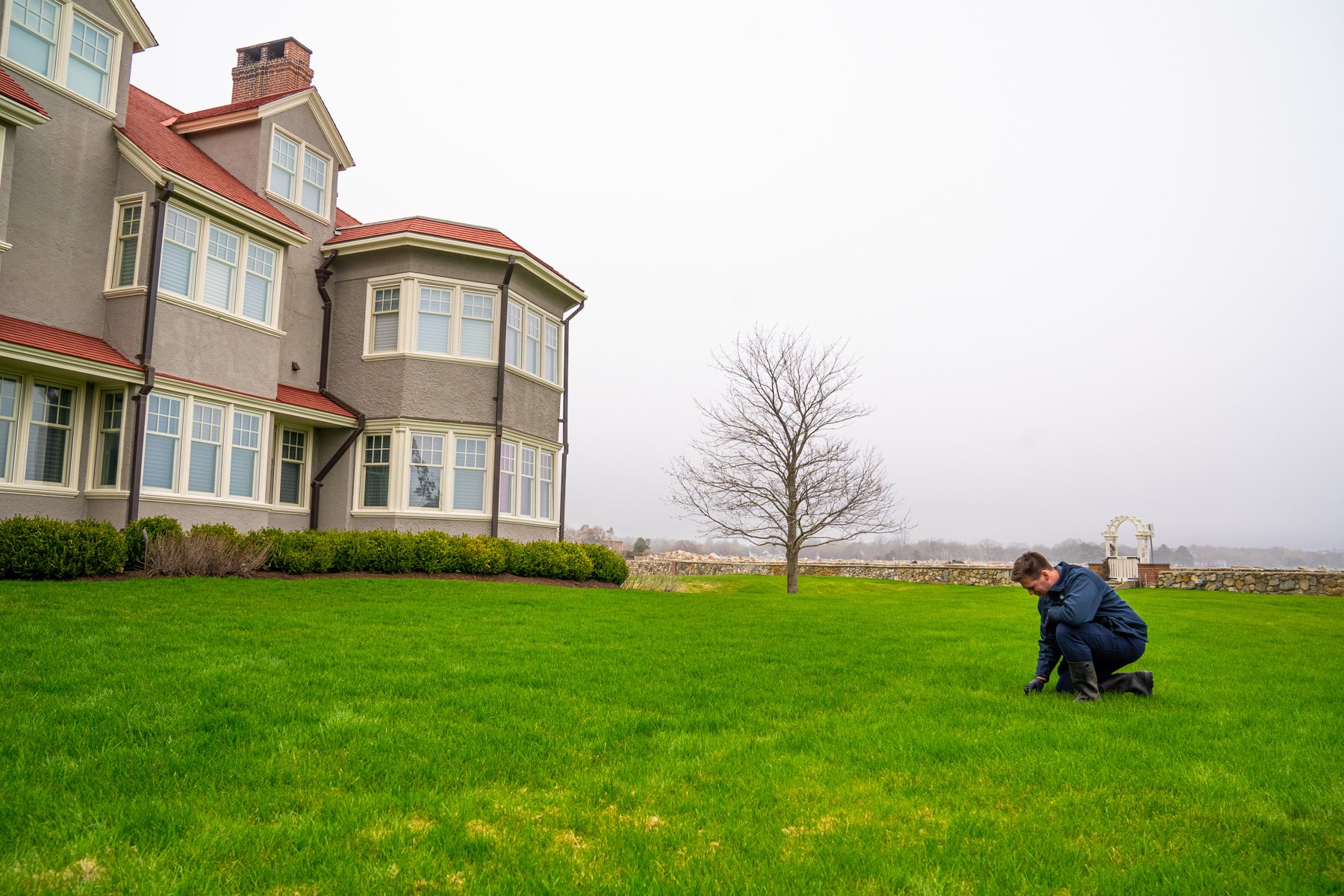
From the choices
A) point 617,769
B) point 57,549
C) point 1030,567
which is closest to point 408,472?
point 57,549

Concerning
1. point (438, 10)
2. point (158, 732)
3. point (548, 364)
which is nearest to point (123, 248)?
point (548, 364)

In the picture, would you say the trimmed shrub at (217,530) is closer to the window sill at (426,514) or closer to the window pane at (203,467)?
the window pane at (203,467)

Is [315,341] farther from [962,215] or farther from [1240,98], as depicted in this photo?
[962,215]

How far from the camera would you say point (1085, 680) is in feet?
22.2

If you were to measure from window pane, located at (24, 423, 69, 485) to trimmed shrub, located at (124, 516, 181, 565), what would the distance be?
1.95m

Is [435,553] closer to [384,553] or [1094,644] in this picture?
[384,553]

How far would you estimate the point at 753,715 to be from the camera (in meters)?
5.98

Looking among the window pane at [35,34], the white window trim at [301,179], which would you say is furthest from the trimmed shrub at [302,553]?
the window pane at [35,34]

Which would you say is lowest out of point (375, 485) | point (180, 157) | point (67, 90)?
point (375, 485)

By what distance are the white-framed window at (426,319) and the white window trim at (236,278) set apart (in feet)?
8.32

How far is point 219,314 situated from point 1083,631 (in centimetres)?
1650

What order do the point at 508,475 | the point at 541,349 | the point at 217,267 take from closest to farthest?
the point at 217,267 → the point at 508,475 → the point at 541,349

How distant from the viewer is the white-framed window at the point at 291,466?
1952cm

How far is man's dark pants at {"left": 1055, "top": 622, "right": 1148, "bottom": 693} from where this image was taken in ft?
22.4
